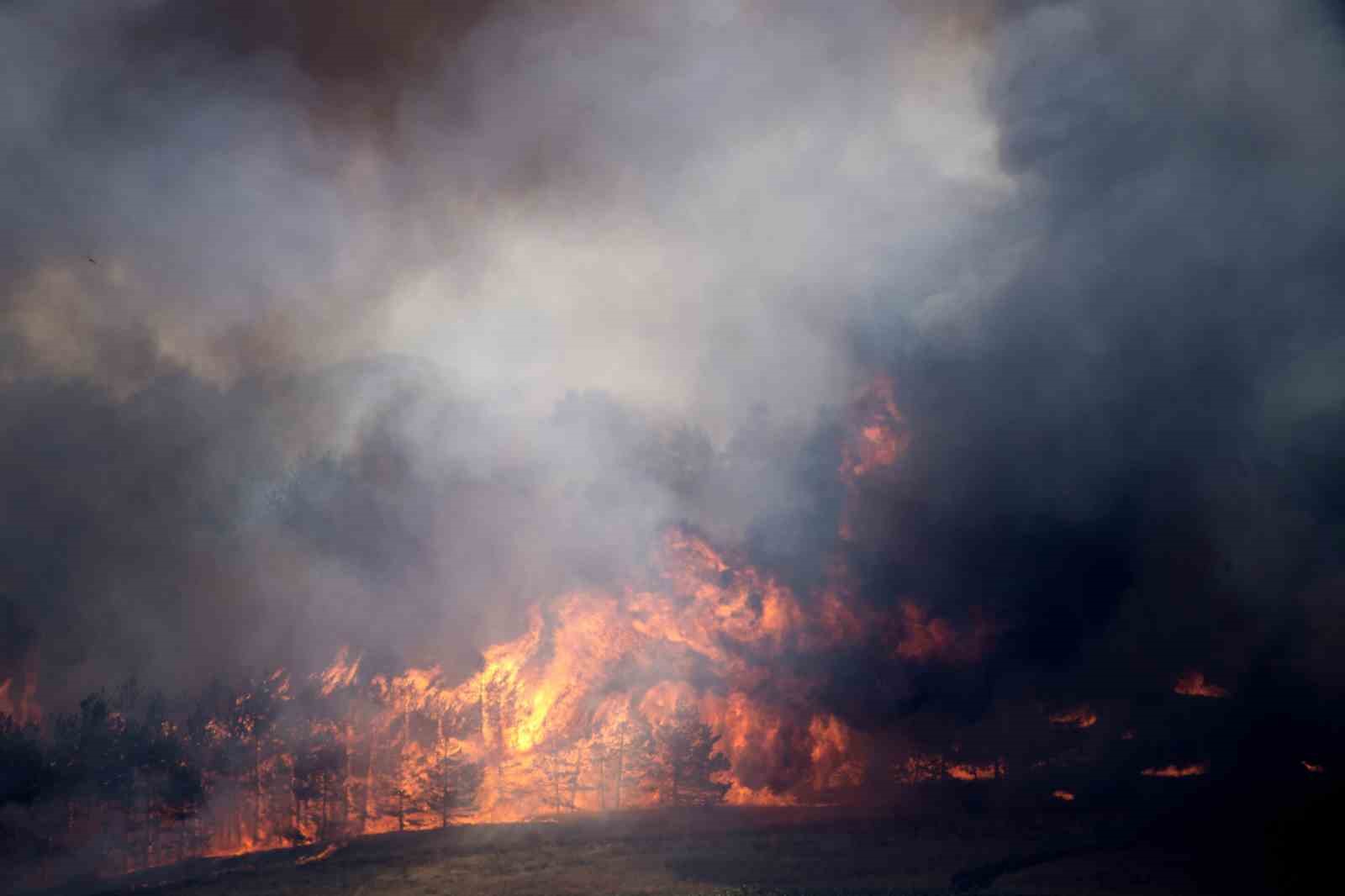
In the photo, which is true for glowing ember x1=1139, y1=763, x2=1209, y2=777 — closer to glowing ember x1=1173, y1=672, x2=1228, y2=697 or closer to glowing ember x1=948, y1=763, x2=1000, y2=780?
glowing ember x1=1173, y1=672, x2=1228, y2=697

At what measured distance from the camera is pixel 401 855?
99062 mm

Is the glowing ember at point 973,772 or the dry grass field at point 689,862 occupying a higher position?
the glowing ember at point 973,772

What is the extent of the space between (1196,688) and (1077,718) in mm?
13098

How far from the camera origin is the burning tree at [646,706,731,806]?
111188mm

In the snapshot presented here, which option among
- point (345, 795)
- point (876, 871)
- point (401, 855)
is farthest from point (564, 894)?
point (345, 795)

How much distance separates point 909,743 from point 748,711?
1735 centimetres

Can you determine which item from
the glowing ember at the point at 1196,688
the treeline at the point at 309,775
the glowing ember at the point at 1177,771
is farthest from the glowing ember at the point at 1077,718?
the treeline at the point at 309,775

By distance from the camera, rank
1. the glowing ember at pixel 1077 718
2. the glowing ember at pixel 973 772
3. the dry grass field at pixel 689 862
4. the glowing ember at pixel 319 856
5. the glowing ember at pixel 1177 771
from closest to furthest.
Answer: the dry grass field at pixel 689 862 → the glowing ember at pixel 319 856 → the glowing ember at pixel 1177 771 → the glowing ember at pixel 973 772 → the glowing ember at pixel 1077 718

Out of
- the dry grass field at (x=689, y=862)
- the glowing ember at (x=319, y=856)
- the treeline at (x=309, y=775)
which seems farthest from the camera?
the treeline at (x=309, y=775)

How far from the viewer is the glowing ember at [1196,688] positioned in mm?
113812

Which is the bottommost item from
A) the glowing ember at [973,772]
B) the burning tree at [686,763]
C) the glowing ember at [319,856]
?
the glowing ember at [319,856]

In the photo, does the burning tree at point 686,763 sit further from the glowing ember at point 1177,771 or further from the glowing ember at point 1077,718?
the glowing ember at point 1177,771

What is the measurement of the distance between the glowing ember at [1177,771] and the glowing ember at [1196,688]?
816 cm

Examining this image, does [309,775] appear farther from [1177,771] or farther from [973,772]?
[1177,771]
